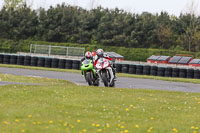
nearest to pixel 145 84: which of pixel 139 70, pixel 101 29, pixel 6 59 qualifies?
pixel 139 70

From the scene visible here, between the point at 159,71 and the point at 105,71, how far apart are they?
15.5m

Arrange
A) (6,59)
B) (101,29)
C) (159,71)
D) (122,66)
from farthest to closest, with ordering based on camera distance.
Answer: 1. (101,29)
2. (6,59)
3. (122,66)
4. (159,71)

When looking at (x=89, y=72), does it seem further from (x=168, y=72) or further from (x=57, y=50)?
(x=57, y=50)

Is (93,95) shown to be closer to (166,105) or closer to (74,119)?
(166,105)

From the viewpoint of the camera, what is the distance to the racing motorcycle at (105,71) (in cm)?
1675

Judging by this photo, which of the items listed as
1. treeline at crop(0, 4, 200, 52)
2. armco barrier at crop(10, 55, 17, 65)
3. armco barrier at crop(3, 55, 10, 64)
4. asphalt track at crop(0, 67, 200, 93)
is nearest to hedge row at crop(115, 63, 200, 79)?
asphalt track at crop(0, 67, 200, 93)

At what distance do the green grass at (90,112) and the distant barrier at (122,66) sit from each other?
17983 millimetres

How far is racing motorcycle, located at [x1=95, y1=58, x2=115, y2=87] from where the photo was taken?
16.8 metres

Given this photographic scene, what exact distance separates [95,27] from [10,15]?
1256 centimetres

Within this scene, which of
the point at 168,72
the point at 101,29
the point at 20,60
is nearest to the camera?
the point at 168,72

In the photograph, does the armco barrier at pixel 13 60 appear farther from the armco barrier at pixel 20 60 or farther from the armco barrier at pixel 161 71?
the armco barrier at pixel 161 71

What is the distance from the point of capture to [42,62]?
3444cm

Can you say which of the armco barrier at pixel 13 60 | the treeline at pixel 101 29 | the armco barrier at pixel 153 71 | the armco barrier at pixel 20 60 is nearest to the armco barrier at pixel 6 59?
the armco barrier at pixel 13 60

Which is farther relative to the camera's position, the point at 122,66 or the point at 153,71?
the point at 122,66
